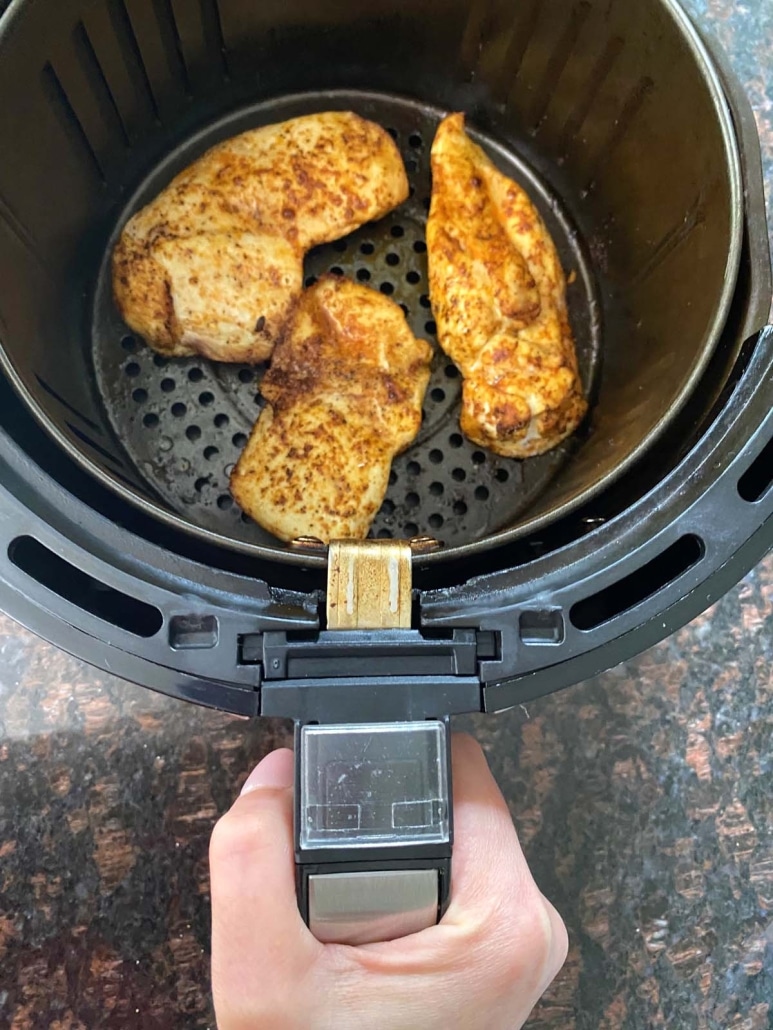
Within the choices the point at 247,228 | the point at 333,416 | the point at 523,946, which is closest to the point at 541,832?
the point at 523,946

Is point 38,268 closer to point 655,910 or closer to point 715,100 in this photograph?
Result: point 715,100

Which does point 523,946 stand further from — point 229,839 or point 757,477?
point 757,477

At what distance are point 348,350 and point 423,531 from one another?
0.22m

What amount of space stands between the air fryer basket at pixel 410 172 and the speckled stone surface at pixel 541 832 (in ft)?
0.76

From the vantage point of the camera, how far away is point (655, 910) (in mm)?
804

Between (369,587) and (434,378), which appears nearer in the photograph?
(369,587)

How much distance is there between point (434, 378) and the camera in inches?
36.0

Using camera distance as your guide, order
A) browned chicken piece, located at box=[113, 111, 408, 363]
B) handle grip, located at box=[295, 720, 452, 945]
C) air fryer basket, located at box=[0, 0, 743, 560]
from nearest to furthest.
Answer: handle grip, located at box=[295, 720, 452, 945] → air fryer basket, located at box=[0, 0, 743, 560] → browned chicken piece, located at box=[113, 111, 408, 363]

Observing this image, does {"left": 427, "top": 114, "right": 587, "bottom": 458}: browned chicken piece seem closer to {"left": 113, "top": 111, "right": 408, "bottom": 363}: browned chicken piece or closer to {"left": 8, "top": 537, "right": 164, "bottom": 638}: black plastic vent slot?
{"left": 113, "top": 111, "right": 408, "bottom": 363}: browned chicken piece

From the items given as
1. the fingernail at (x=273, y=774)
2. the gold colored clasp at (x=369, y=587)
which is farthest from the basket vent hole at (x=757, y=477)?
the fingernail at (x=273, y=774)

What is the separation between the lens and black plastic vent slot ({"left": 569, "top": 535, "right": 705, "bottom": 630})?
0.57 metres

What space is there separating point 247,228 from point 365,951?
730mm

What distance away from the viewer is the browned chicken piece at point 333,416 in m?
0.81

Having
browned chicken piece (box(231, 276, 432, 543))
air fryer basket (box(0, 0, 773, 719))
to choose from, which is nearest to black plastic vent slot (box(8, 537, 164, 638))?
air fryer basket (box(0, 0, 773, 719))
